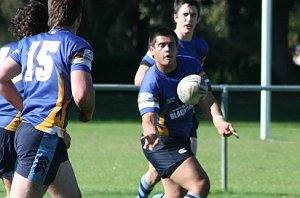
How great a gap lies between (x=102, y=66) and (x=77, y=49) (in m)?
31.6

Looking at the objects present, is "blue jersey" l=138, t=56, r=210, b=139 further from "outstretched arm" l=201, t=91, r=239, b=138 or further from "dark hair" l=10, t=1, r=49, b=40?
"dark hair" l=10, t=1, r=49, b=40

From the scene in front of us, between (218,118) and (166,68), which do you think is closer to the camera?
(218,118)

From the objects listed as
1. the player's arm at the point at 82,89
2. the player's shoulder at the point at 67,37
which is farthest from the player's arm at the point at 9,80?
the player's arm at the point at 82,89

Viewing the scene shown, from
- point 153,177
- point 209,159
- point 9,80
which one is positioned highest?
point 9,80

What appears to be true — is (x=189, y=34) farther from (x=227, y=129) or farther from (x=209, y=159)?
(x=209, y=159)

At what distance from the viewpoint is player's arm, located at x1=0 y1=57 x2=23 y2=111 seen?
6.73m

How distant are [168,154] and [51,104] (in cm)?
175

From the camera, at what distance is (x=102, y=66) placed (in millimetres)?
37906

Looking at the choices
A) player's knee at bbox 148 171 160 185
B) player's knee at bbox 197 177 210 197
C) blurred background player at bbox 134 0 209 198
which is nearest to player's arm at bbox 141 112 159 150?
player's knee at bbox 197 177 210 197

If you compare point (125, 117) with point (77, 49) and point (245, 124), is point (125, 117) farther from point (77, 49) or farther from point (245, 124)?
point (77, 49)

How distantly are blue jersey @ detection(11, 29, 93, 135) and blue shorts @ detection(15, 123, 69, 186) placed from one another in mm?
62

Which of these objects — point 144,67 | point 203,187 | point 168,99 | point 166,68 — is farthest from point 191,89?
point 144,67

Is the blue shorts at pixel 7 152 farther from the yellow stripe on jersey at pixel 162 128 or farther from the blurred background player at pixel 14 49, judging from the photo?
the yellow stripe on jersey at pixel 162 128

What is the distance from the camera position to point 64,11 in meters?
6.55
